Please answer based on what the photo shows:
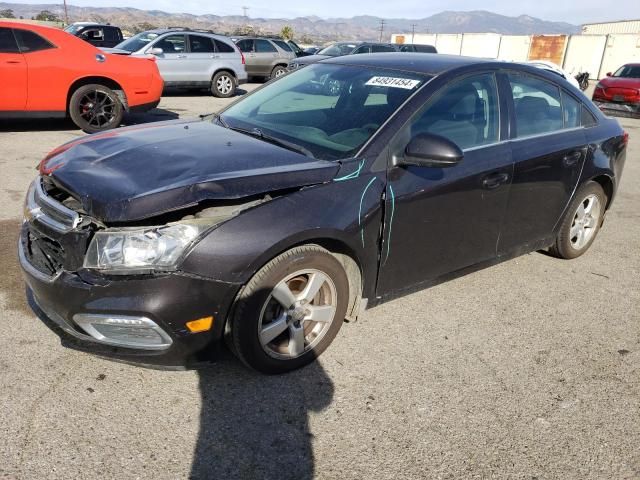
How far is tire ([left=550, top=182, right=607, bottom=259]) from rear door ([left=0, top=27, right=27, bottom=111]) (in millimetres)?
7394

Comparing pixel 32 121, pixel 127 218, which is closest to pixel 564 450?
pixel 127 218

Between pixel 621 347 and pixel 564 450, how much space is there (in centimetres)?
123

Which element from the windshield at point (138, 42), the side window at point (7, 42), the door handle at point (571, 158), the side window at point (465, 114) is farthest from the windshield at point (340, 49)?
the side window at point (465, 114)

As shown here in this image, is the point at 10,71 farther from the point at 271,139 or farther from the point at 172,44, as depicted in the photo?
the point at 172,44

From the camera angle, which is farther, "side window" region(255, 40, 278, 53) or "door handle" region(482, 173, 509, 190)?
"side window" region(255, 40, 278, 53)

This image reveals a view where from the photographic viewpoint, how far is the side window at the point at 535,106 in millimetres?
3711

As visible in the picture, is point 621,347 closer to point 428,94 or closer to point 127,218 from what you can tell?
point 428,94

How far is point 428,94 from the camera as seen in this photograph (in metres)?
3.18

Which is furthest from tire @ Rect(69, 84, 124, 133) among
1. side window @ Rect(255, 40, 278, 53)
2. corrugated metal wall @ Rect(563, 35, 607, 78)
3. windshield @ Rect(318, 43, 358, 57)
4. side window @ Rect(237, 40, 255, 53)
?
corrugated metal wall @ Rect(563, 35, 607, 78)

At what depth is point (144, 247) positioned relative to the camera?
2.38 metres

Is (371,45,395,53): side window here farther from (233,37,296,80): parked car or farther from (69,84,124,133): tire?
(69,84,124,133): tire

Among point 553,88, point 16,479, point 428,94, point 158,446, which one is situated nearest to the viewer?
point 16,479

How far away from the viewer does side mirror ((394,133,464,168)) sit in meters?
2.85

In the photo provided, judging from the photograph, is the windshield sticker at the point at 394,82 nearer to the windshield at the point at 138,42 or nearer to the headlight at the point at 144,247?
the headlight at the point at 144,247
